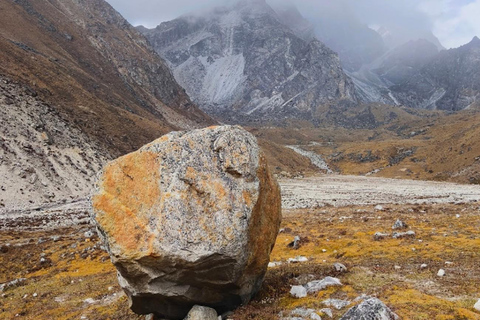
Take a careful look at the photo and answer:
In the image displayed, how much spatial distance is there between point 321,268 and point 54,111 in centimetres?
6897

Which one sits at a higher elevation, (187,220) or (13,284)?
(187,220)

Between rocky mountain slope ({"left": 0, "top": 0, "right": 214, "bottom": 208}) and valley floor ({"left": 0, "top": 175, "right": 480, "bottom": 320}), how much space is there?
17925 millimetres

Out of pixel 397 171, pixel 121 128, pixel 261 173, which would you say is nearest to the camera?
pixel 261 173

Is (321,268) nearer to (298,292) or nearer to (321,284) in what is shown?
(321,284)

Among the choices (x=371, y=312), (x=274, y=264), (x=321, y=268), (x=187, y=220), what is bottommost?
(x=274, y=264)

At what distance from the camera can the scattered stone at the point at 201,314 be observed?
10781 mm

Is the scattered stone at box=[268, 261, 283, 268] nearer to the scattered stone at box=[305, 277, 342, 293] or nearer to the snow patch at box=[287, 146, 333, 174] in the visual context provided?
the scattered stone at box=[305, 277, 342, 293]

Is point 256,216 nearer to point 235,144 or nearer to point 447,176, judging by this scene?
point 235,144

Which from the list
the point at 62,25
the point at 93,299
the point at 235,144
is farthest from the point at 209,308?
the point at 62,25

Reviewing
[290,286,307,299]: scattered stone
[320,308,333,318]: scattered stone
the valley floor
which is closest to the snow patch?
the valley floor

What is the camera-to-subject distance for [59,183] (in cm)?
5197

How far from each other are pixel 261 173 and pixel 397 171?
11972 cm

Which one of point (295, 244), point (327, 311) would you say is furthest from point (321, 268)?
point (295, 244)

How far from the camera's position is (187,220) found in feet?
34.4
